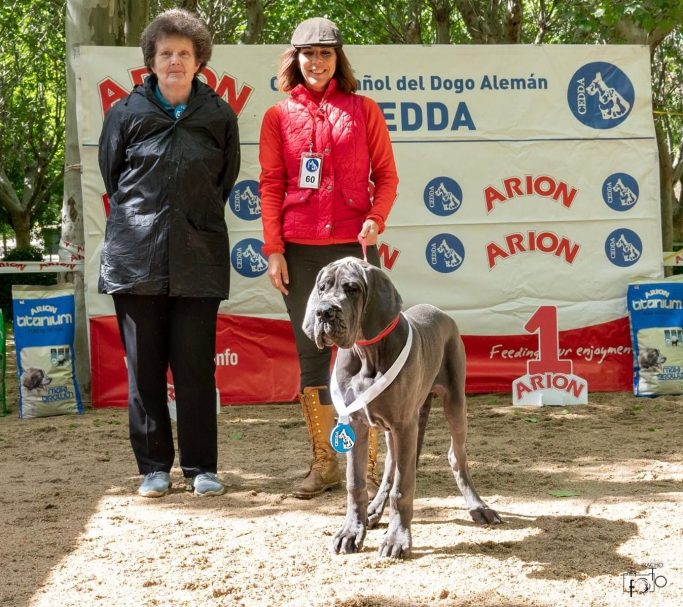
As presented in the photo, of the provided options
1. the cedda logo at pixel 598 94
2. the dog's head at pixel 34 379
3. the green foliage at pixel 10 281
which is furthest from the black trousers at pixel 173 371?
the green foliage at pixel 10 281

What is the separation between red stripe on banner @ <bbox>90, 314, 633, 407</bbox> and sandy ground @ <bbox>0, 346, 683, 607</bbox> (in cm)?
85

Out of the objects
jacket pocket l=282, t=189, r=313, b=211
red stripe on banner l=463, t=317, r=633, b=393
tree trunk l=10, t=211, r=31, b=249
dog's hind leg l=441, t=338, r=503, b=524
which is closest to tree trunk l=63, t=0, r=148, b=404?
red stripe on banner l=463, t=317, r=633, b=393

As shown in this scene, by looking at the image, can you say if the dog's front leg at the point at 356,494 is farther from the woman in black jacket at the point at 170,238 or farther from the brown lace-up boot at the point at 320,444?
the woman in black jacket at the point at 170,238

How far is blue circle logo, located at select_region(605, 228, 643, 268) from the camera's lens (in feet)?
24.8

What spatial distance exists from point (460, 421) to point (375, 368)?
690 millimetres

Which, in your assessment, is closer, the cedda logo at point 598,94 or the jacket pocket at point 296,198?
the jacket pocket at point 296,198

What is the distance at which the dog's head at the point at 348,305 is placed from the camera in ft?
10.9

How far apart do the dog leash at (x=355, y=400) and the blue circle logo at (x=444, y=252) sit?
3685 mm

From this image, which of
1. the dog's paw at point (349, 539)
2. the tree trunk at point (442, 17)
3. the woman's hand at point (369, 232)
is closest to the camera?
the dog's paw at point (349, 539)

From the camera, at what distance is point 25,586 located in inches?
136

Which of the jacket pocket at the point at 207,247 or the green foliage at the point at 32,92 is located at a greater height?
the green foliage at the point at 32,92

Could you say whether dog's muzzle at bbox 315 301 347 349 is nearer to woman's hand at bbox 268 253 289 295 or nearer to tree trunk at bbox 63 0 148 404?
woman's hand at bbox 268 253 289 295

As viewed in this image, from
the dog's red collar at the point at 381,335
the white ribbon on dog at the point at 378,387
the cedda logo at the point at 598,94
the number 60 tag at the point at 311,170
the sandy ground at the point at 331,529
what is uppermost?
the cedda logo at the point at 598,94

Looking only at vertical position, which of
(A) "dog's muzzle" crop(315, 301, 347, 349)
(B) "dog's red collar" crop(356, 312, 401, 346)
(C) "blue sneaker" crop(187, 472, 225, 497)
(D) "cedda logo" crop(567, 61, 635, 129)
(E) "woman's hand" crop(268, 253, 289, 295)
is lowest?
(C) "blue sneaker" crop(187, 472, 225, 497)
